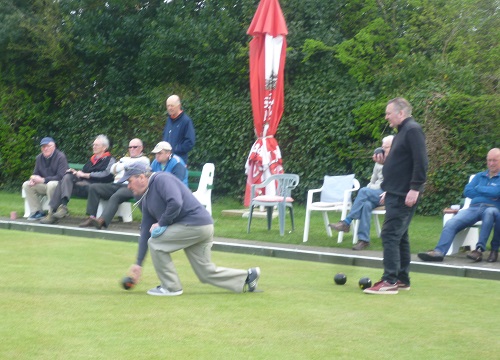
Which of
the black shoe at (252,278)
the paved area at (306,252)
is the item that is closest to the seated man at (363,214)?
the paved area at (306,252)

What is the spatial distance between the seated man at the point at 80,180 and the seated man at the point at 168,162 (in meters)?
1.84

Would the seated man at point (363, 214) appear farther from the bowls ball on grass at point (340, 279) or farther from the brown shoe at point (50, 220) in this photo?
the brown shoe at point (50, 220)

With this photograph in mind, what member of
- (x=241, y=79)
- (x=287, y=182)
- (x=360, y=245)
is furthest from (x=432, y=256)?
(x=241, y=79)

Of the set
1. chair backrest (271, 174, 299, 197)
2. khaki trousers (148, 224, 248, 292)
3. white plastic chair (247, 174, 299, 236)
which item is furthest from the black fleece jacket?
chair backrest (271, 174, 299, 197)

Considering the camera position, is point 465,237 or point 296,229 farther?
point 296,229

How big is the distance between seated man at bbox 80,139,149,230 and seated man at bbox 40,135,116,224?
229mm

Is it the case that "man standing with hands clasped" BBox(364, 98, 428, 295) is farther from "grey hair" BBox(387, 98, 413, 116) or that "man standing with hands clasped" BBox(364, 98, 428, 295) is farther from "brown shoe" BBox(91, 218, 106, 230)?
"brown shoe" BBox(91, 218, 106, 230)

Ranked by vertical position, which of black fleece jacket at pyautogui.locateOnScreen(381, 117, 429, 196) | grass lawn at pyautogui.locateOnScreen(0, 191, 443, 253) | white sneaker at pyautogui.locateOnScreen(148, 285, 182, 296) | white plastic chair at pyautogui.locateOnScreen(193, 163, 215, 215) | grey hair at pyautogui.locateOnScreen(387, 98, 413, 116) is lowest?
white sneaker at pyautogui.locateOnScreen(148, 285, 182, 296)

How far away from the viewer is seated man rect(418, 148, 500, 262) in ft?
36.2

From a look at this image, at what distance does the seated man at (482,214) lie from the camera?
1105 centimetres

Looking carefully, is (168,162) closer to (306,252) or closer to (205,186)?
(205,186)

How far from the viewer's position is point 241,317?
7.39 metres

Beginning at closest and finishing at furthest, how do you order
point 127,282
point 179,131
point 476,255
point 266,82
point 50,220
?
1. point 127,282
2. point 476,255
3. point 179,131
4. point 50,220
5. point 266,82

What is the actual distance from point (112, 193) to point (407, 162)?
6742 millimetres
